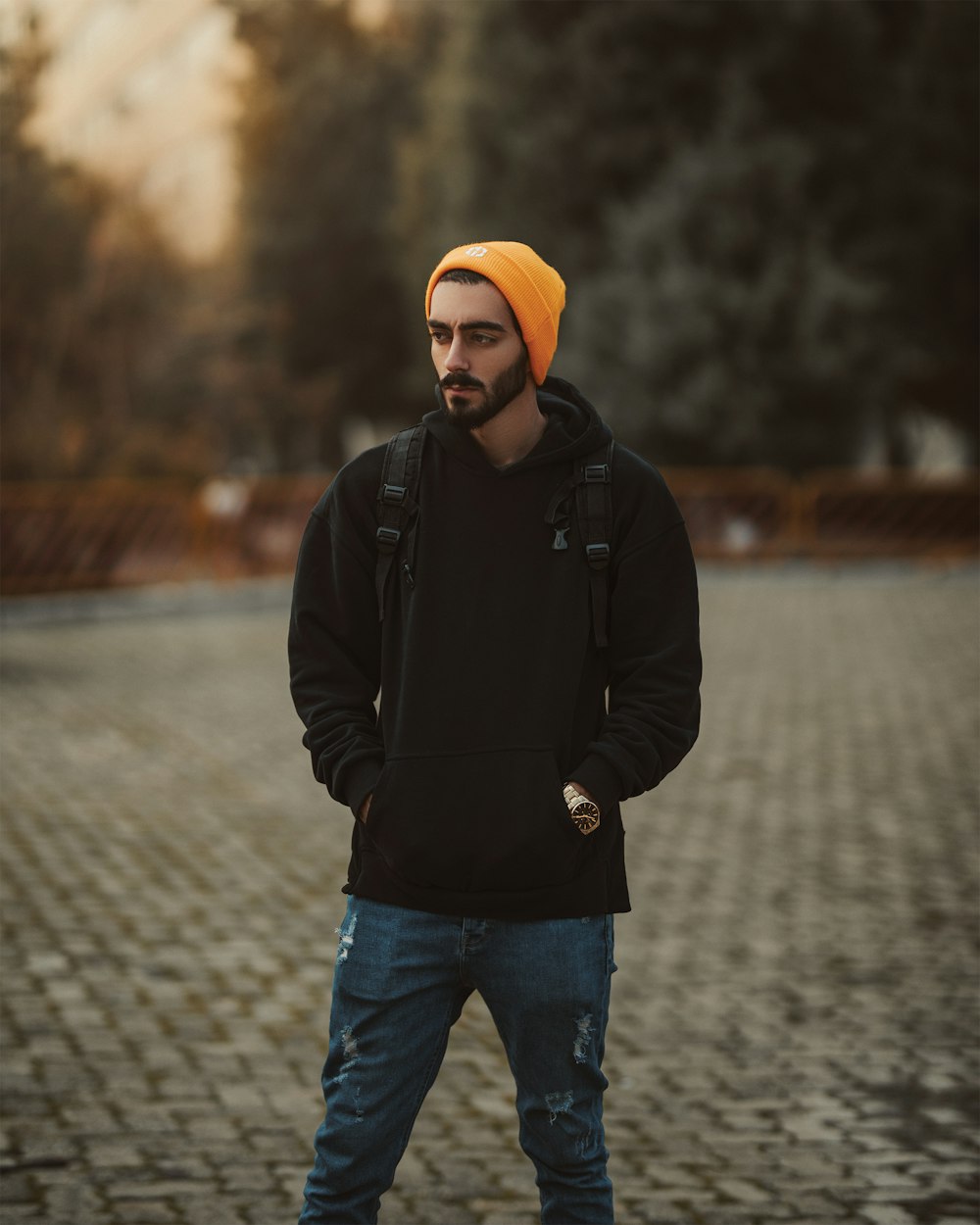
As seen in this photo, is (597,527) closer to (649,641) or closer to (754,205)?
(649,641)

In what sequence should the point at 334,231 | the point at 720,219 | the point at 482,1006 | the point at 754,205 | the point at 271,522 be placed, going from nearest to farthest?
1. the point at 482,1006
2. the point at 271,522
3. the point at 720,219
4. the point at 754,205
5. the point at 334,231

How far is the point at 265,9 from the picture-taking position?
44.7 meters

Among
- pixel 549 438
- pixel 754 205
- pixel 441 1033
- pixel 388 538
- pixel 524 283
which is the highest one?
pixel 754 205

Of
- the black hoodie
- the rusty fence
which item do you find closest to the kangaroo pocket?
the black hoodie

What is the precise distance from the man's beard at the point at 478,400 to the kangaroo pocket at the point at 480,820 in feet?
1.58

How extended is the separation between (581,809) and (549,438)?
55cm

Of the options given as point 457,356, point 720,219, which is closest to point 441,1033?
point 457,356

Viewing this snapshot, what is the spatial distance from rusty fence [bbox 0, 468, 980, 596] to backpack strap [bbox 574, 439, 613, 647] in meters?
18.5

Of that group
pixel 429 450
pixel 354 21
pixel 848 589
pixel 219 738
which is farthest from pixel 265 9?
pixel 429 450

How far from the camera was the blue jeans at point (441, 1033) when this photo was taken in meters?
2.59

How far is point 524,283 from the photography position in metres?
2.62

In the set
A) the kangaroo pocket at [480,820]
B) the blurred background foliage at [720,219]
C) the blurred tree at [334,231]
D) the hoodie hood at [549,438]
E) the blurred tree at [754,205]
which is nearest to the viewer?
the kangaroo pocket at [480,820]

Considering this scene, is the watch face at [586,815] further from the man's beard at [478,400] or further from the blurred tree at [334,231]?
the blurred tree at [334,231]

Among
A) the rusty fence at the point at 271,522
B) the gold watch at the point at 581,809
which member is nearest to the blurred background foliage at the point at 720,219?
the rusty fence at the point at 271,522
